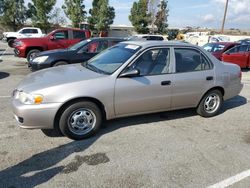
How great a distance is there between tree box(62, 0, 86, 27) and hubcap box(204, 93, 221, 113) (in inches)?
1495

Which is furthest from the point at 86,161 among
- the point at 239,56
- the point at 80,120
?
the point at 239,56

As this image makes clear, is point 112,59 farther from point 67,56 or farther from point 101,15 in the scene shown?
point 101,15

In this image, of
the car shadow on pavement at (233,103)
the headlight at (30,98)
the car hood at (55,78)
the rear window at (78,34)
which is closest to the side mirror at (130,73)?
the car hood at (55,78)

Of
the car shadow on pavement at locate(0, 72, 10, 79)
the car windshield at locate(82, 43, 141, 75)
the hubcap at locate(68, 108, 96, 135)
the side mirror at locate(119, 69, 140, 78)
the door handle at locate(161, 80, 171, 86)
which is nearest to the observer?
the hubcap at locate(68, 108, 96, 135)

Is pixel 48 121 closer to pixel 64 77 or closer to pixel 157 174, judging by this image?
pixel 64 77

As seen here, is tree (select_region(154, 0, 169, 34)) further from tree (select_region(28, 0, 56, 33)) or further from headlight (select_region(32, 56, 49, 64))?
headlight (select_region(32, 56, 49, 64))

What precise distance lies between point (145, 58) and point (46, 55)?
209 inches

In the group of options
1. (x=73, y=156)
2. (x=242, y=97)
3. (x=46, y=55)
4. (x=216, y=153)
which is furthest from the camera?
(x=46, y=55)

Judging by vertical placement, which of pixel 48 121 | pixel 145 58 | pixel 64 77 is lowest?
pixel 48 121

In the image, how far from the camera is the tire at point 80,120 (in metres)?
4.42

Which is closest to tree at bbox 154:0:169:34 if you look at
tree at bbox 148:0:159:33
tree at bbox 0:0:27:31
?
tree at bbox 148:0:159:33

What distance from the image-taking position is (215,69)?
19.0 ft

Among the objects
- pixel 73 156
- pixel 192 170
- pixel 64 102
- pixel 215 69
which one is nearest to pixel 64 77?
pixel 64 102

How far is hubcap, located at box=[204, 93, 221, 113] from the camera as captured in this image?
593 centimetres
